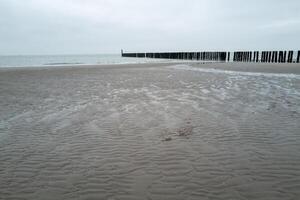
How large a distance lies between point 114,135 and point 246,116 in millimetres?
4478

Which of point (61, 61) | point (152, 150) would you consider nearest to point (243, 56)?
point (61, 61)

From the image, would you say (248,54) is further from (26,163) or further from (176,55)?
A: (26,163)

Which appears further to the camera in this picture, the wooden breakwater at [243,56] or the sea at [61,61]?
the sea at [61,61]

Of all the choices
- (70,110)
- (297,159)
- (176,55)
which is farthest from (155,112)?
(176,55)

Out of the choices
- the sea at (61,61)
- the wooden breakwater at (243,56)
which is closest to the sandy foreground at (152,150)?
the wooden breakwater at (243,56)

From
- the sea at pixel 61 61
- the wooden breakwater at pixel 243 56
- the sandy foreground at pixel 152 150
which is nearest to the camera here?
the sandy foreground at pixel 152 150

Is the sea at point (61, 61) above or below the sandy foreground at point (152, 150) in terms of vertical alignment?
below

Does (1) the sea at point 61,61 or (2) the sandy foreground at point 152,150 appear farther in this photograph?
(1) the sea at point 61,61

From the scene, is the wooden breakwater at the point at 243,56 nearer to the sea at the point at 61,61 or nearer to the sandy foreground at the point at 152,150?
the sea at the point at 61,61

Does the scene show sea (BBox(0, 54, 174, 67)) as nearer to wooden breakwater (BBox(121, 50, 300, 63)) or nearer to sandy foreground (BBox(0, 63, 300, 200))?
wooden breakwater (BBox(121, 50, 300, 63))

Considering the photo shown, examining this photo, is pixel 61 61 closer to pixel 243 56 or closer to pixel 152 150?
pixel 243 56

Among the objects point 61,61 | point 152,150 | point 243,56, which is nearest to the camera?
point 152,150

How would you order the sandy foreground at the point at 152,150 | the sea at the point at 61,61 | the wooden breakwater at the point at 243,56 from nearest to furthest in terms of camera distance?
1. the sandy foreground at the point at 152,150
2. the wooden breakwater at the point at 243,56
3. the sea at the point at 61,61

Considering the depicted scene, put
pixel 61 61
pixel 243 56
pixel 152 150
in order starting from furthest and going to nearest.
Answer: pixel 61 61
pixel 243 56
pixel 152 150
